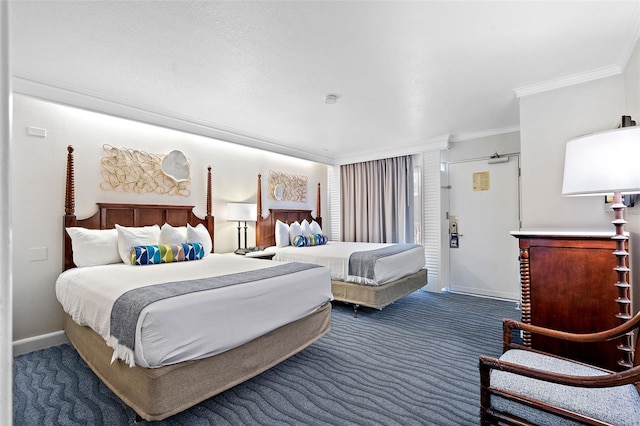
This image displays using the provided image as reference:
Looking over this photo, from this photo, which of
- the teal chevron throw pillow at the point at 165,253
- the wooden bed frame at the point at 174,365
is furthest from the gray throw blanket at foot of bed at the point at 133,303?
the teal chevron throw pillow at the point at 165,253

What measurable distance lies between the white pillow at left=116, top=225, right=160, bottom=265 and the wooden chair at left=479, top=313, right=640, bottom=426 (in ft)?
10.6

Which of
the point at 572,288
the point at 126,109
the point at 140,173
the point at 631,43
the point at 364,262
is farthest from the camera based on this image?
the point at 364,262

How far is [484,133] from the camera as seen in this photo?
4758mm

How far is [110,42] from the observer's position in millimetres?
2318

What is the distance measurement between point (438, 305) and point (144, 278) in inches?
147

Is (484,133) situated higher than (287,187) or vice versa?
(484,133)

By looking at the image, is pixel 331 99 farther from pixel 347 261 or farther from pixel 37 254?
pixel 37 254

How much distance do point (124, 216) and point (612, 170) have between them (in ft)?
14.3

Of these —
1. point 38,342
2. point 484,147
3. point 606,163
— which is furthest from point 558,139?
point 38,342

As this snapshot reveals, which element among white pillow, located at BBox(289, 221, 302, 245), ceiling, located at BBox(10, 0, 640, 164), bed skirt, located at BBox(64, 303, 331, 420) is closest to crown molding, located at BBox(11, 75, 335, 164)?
ceiling, located at BBox(10, 0, 640, 164)

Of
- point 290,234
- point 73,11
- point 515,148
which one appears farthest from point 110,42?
point 515,148

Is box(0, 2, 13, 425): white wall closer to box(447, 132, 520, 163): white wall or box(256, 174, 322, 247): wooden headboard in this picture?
box(256, 174, 322, 247): wooden headboard

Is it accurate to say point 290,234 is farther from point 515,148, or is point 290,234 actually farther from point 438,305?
point 515,148

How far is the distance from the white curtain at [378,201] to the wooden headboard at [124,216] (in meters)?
2.90
